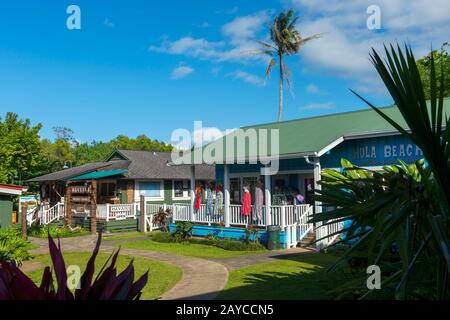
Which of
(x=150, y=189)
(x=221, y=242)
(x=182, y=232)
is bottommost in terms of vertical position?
(x=221, y=242)

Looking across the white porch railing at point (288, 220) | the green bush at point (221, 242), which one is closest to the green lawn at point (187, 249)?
the green bush at point (221, 242)

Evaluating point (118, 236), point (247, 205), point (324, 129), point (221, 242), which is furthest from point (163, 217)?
point (324, 129)

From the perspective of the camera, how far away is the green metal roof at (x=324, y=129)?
48.8 ft

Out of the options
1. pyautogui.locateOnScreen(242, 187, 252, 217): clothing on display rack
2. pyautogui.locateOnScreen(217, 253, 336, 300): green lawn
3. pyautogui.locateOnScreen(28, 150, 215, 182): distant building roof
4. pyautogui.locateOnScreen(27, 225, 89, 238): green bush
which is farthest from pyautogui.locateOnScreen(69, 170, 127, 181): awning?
pyautogui.locateOnScreen(217, 253, 336, 300): green lawn

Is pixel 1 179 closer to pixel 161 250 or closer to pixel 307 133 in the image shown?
pixel 161 250

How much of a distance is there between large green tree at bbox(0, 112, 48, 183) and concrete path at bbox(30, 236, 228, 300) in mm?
15094

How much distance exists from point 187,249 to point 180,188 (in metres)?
Result: 13.7

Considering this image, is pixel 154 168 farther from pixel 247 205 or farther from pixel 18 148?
pixel 247 205

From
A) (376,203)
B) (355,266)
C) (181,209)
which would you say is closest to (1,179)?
(181,209)

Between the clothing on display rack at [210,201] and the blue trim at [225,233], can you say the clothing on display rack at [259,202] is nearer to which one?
the blue trim at [225,233]

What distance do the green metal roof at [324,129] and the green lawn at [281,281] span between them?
4.27 m

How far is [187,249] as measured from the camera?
52.4 ft

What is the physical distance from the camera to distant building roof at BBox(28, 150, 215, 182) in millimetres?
26688

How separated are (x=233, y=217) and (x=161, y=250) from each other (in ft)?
10.9
